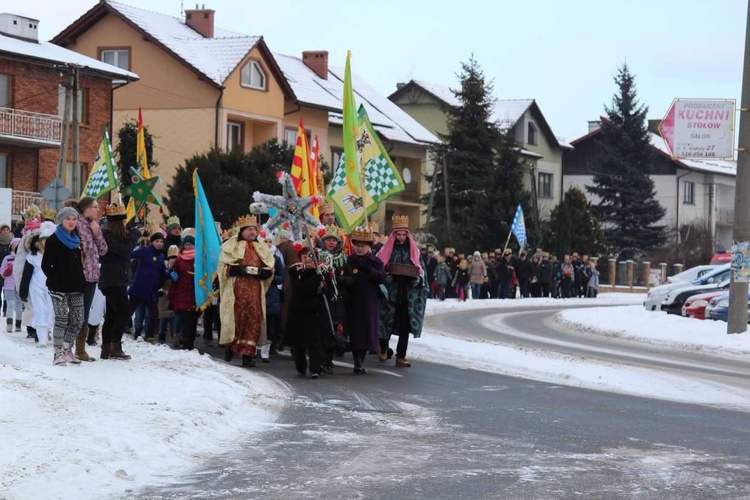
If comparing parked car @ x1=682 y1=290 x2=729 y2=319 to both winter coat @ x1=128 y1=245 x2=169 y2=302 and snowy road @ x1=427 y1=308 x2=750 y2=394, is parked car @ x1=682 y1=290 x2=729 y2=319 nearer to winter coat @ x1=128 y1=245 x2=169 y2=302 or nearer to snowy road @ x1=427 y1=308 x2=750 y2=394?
snowy road @ x1=427 y1=308 x2=750 y2=394

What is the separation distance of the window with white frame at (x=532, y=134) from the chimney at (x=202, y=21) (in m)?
29.4

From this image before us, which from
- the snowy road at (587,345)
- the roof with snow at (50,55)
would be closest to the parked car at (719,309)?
the snowy road at (587,345)

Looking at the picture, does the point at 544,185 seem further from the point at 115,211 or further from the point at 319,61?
the point at 115,211

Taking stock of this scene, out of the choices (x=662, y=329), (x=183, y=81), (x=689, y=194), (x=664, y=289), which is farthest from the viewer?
(x=689, y=194)

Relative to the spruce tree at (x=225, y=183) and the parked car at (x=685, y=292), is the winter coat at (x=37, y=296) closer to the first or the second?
the parked car at (x=685, y=292)

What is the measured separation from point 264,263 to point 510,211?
47114 millimetres

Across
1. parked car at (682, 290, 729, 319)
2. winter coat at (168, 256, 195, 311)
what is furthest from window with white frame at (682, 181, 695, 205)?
winter coat at (168, 256, 195, 311)

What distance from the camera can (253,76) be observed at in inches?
2226

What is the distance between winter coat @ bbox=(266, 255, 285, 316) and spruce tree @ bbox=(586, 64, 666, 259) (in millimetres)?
64089

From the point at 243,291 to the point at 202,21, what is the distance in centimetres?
4475

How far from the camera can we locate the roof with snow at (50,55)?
4466 centimetres

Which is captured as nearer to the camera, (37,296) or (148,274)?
(37,296)

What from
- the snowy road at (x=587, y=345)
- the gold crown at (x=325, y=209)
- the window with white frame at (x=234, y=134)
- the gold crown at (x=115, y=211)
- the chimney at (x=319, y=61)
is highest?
the chimney at (x=319, y=61)

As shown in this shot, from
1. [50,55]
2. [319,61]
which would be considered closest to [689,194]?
[319,61]
